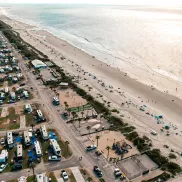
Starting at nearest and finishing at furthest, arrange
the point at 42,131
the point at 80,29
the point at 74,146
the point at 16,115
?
the point at 74,146
the point at 42,131
the point at 16,115
the point at 80,29

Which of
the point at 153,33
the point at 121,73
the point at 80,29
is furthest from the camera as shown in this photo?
the point at 80,29

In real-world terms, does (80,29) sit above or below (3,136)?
above

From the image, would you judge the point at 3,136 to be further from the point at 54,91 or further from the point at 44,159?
the point at 54,91

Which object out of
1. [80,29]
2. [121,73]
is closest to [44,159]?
[121,73]

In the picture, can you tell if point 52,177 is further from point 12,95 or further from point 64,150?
point 12,95

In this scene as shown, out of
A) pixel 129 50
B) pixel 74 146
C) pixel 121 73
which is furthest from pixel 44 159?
pixel 129 50

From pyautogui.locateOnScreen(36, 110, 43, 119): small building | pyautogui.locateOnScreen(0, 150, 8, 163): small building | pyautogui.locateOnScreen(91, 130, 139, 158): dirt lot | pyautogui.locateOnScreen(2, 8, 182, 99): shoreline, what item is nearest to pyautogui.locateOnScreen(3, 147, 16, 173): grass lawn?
pyautogui.locateOnScreen(0, 150, 8, 163): small building

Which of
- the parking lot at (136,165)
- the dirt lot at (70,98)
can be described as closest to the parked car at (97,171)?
the parking lot at (136,165)

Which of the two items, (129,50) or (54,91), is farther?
(129,50)
